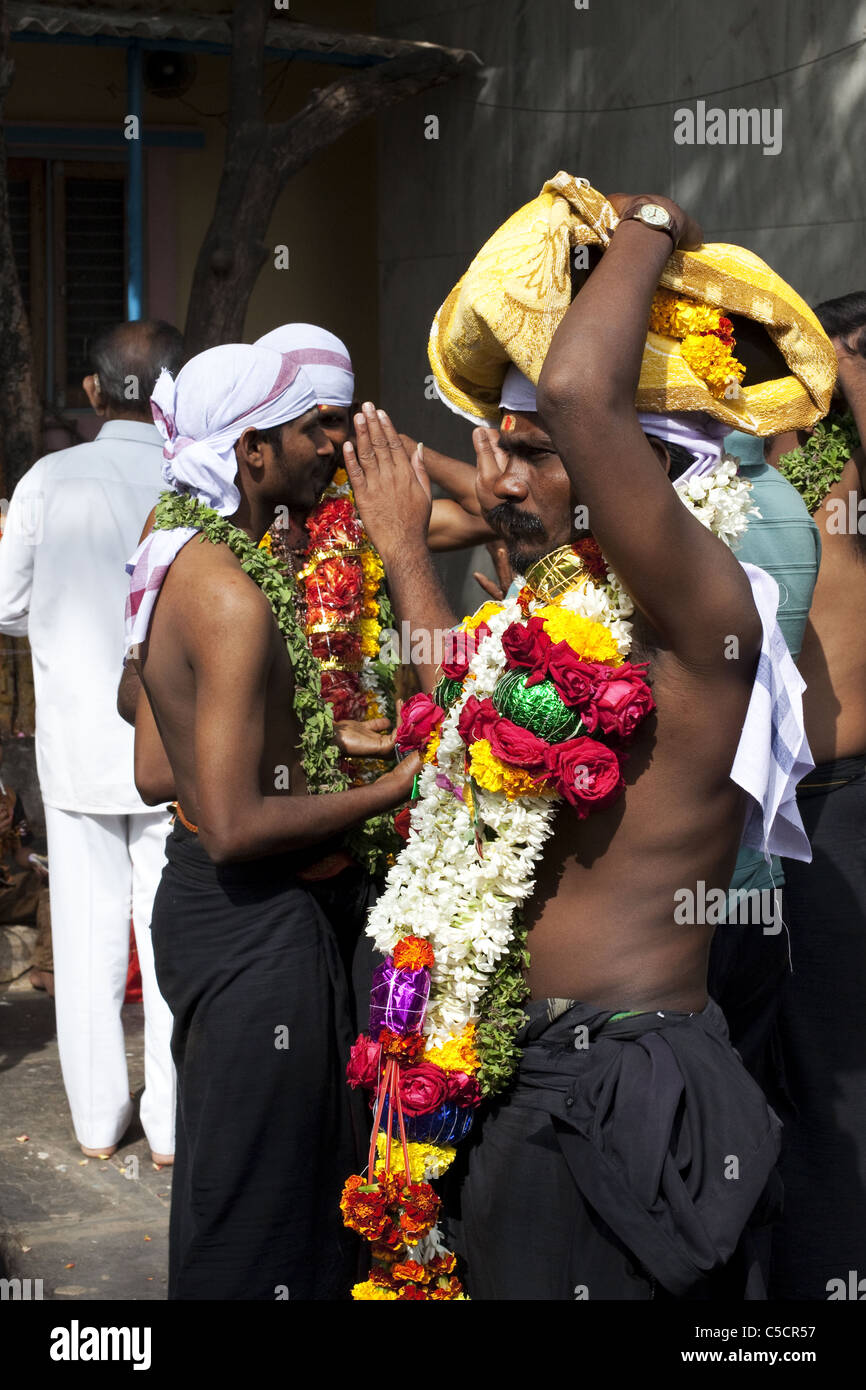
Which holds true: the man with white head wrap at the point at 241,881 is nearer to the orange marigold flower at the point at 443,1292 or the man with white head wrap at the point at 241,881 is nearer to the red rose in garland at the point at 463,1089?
the orange marigold flower at the point at 443,1292

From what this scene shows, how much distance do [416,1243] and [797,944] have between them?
1.48 m

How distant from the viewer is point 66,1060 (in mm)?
4914

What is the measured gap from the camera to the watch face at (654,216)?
215 centimetres

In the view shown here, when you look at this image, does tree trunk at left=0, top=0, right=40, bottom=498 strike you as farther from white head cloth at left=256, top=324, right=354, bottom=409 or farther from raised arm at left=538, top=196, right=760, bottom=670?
raised arm at left=538, top=196, right=760, bottom=670

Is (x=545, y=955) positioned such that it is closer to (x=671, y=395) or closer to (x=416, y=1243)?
(x=416, y=1243)

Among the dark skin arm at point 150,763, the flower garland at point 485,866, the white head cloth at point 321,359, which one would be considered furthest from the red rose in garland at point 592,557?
the white head cloth at point 321,359

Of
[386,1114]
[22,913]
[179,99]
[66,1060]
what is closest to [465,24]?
[179,99]

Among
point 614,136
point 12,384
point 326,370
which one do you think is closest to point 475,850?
point 326,370

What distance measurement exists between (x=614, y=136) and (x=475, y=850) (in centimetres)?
654

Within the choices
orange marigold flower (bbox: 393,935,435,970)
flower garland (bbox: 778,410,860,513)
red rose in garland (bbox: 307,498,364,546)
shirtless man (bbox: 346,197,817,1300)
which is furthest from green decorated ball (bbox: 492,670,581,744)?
red rose in garland (bbox: 307,498,364,546)

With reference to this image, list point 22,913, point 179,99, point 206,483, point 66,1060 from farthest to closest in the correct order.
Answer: point 179,99 < point 22,913 < point 66,1060 < point 206,483

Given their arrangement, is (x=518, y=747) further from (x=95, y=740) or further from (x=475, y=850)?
(x=95, y=740)

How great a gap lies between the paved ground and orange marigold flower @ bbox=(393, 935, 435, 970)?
6.05 feet

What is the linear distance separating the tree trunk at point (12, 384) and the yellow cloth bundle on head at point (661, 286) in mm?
4779
